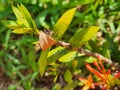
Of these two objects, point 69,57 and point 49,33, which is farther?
point 69,57

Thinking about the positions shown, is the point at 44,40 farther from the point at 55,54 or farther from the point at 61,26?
the point at 55,54

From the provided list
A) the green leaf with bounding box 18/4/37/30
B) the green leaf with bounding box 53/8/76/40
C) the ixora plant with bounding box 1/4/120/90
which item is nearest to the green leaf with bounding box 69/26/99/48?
the ixora plant with bounding box 1/4/120/90

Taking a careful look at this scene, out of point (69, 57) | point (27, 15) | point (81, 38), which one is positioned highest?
point (27, 15)

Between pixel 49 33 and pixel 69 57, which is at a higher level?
pixel 49 33

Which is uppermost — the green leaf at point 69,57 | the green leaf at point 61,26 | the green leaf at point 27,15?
the green leaf at point 27,15

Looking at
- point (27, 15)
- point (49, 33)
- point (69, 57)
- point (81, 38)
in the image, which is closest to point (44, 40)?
point (49, 33)

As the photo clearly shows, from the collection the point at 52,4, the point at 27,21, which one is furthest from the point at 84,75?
the point at 27,21

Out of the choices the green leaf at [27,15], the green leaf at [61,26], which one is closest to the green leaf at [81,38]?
the green leaf at [61,26]

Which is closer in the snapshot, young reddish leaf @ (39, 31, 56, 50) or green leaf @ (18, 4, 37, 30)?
young reddish leaf @ (39, 31, 56, 50)

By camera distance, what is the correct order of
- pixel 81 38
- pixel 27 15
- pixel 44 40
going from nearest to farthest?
pixel 44 40 < pixel 27 15 < pixel 81 38

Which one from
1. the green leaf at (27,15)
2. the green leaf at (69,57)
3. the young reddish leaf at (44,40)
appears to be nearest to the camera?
the young reddish leaf at (44,40)

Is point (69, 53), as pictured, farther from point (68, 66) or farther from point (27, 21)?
point (27, 21)

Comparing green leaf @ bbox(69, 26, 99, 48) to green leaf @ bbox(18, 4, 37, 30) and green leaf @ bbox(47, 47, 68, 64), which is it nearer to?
green leaf @ bbox(47, 47, 68, 64)

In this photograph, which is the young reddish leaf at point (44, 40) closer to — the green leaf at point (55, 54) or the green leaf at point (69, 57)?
→ the green leaf at point (55, 54)
